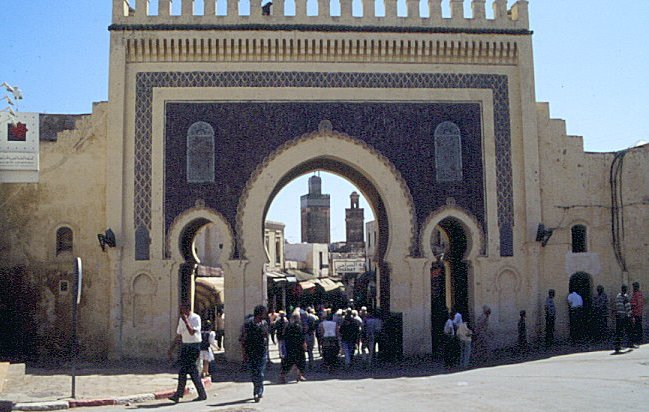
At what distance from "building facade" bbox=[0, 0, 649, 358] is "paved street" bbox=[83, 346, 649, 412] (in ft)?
10.5

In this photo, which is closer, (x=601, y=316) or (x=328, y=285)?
(x=601, y=316)

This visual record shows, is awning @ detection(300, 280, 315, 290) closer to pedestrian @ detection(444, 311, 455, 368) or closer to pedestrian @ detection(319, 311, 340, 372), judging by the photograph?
pedestrian @ detection(319, 311, 340, 372)

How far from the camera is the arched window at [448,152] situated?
1656 cm

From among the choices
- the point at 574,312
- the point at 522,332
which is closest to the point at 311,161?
the point at 522,332

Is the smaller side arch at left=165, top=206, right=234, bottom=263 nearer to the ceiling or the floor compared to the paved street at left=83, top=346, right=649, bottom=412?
nearer to the ceiling

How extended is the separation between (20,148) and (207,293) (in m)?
8.95

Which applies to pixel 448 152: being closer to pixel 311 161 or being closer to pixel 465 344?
pixel 311 161

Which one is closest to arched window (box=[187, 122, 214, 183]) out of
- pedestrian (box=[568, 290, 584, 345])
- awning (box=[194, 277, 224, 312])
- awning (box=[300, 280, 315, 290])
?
awning (box=[194, 277, 224, 312])

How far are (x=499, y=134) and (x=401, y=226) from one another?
10.3 feet

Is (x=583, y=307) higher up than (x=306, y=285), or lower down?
lower down

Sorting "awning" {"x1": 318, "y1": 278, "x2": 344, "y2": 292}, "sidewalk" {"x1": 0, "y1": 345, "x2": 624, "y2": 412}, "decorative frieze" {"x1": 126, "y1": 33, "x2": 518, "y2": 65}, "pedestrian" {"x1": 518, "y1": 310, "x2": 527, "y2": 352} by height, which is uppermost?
"decorative frieze" {"x1": 126, "y1": 33, "x2": 518, "y2": 65}

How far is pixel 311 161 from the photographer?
17.0 meters

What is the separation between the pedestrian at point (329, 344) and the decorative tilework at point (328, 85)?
440cm

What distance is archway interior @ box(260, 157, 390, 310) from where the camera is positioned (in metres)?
16.8
